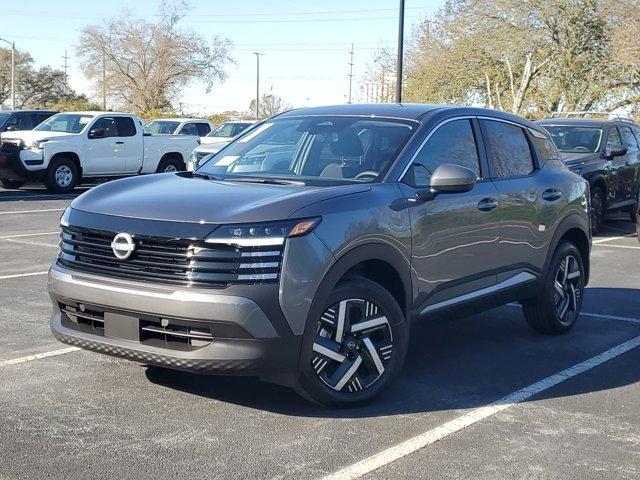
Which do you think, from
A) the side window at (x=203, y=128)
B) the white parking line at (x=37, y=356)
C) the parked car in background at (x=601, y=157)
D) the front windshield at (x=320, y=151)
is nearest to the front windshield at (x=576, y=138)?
the parked car in background at (x=601, y=157)

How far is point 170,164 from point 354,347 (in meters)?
18.7

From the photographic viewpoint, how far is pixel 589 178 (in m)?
13.9

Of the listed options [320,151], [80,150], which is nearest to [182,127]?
[80,150]

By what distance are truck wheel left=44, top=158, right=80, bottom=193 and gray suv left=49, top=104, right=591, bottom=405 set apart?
14.3 m

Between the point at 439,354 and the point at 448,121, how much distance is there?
169 centimetres

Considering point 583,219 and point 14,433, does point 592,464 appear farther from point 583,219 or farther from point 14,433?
point 583,219

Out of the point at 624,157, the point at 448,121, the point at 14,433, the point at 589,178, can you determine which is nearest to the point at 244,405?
the point at 14,433

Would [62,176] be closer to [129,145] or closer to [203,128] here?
[129,145]

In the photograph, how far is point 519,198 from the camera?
6.39 meters

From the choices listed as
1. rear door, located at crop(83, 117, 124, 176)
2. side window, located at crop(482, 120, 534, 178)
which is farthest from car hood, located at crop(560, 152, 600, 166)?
rear door, located at crop(83, 117, 124, 176)

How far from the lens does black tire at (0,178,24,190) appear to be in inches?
789

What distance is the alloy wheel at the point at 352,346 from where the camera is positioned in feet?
15.7

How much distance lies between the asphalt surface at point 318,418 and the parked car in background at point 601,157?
24.8ft

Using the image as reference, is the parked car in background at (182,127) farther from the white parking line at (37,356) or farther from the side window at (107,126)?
the white parking line at (37,356)
